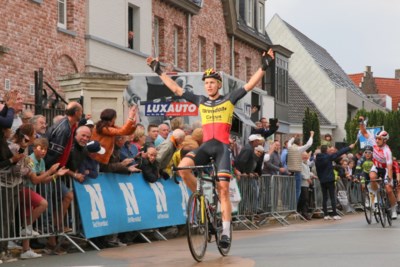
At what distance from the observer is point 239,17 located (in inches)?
1710

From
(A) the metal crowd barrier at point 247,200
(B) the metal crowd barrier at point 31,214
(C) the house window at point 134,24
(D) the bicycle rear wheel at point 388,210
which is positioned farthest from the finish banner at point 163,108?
(B) the metal crowd barrier at point 31,214

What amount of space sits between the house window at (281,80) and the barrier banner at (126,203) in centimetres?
3181

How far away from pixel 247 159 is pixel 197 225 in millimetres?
9227

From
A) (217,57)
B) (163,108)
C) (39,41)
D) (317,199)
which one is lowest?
(317,199)

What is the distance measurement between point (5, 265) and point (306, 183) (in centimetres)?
1486

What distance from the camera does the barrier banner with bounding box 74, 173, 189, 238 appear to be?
14.6 meters

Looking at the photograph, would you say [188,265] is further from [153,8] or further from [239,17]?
[239,17]

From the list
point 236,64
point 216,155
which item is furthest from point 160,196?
point 236,64

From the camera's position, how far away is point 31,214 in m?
13.4

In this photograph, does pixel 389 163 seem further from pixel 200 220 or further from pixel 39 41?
pixel 200 220

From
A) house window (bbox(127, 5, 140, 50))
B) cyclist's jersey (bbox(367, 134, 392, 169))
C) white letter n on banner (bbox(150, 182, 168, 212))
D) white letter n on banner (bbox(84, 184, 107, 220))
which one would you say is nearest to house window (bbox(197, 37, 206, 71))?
house window (bbox(127, 5, 140, 50))

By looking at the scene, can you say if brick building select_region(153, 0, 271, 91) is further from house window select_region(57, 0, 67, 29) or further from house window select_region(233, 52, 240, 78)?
house window select_region(57, 0, 67, 29)

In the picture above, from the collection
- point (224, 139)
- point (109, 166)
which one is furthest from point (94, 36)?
point (224, 139)

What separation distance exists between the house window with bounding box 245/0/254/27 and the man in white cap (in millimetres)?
23547
